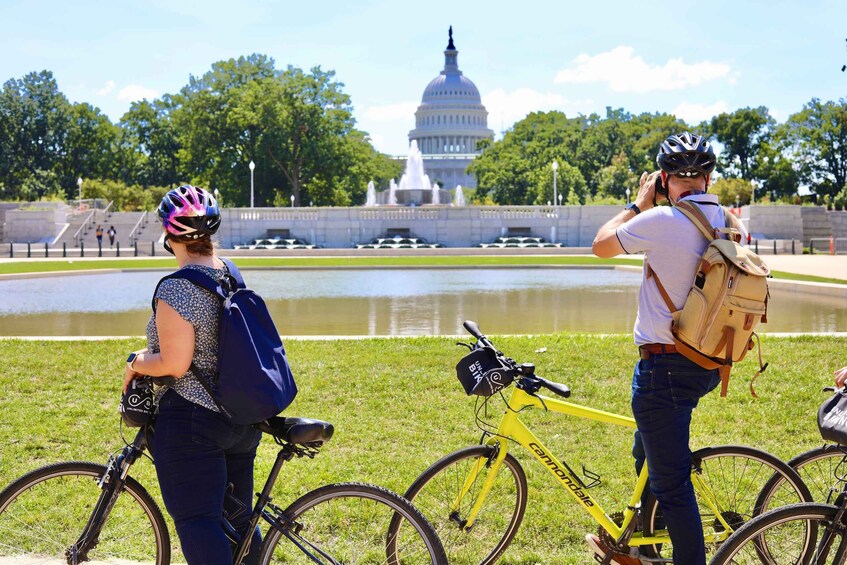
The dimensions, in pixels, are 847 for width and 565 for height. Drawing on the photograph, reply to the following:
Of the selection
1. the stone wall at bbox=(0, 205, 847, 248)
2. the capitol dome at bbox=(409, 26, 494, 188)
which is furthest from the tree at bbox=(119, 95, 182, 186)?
the capitol dome at bbox=(409, 26, 494, 188)

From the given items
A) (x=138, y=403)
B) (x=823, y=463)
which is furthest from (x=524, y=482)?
(x=138, y=403)

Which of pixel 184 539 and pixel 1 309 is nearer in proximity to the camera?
pixel 184 539

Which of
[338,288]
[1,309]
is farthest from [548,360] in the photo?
[338,288]

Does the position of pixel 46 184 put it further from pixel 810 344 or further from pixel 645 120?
pixel 810 344

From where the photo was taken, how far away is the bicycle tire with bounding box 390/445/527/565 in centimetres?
405

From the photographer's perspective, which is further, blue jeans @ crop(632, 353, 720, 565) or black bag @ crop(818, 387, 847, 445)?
blue jeans @ crop(632, 353, 720, 565)

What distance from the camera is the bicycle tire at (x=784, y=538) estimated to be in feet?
10.8

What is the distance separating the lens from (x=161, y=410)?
11.3 feet

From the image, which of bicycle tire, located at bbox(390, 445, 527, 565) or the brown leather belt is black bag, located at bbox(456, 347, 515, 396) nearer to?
bicycle tire, located at bbox(390, 445, 527, 565)

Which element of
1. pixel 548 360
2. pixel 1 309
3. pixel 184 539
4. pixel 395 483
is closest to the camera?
pixel 184 539

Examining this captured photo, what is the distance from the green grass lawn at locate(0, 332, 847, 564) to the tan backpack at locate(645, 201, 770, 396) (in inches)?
63.0

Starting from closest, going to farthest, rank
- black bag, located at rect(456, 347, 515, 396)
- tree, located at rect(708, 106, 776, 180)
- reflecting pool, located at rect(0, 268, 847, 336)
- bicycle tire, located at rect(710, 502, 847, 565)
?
bicycle tire, located at rect(710, 502, 847, 565) → black bag, located at rect(456, 347, 515, 396) → reflecting pool, located at rect(0, 268, 847, 336) → tree, located at rect(708, 106, 776, 180)

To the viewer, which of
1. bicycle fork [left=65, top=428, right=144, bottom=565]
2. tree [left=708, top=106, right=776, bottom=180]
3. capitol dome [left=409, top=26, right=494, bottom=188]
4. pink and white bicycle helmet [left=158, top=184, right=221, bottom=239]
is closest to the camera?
pink and white bicycle helmet [left=158, top=184, right=221, bottom=239]

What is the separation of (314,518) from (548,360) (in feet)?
19.4
